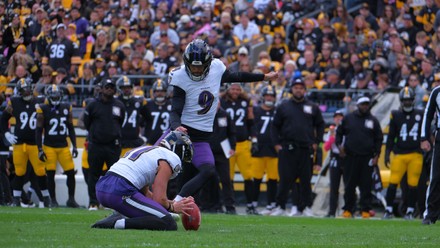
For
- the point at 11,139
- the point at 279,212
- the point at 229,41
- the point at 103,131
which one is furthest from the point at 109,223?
the point at 229,41

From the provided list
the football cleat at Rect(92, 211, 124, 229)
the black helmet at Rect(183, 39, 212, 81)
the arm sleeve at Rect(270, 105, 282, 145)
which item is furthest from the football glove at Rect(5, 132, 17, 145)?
the football cleat at Rect(92, 211, 124, 229)

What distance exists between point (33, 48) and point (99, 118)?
22.7ft

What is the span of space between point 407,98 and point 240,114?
2.81 metres

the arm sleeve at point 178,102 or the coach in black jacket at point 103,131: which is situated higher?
the arm sleeve at point 178,102

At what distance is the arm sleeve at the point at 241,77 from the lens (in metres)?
11.4

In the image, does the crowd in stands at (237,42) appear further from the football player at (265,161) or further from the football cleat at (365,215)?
the football cleat at (365,215)

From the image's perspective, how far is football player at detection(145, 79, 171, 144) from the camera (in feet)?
58.4

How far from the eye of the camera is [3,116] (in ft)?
57.4

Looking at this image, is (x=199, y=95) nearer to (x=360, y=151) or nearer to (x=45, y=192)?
(x=360, y=151)

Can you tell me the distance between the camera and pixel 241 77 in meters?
11.4

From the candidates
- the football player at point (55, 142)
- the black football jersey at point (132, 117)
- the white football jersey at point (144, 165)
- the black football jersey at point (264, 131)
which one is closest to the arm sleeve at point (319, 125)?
the black football jersey at point (264, 131)

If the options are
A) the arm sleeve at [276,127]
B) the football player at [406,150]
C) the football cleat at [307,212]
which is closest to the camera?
the football player at [406,150]

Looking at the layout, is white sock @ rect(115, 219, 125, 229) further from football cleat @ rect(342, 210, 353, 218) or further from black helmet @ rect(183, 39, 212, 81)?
football cleat @ rect(342, 210, 353, 218)

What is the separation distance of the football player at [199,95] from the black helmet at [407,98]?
17.9 feet
